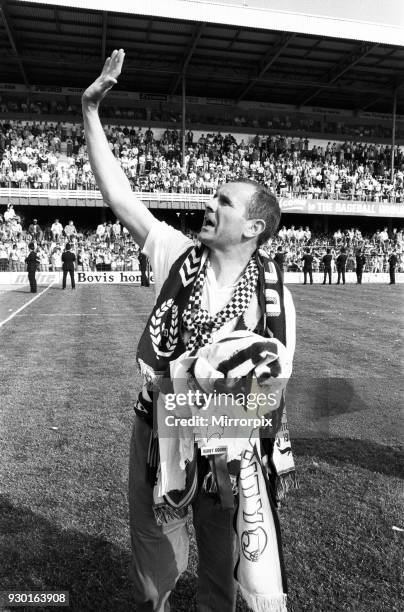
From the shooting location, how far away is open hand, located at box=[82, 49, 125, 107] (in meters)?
2.34

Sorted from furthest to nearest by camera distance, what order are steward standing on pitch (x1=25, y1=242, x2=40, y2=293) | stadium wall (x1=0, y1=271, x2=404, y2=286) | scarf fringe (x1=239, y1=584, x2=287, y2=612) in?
stadium wall (x1=0, y1=271, x2=404, y2=286)
steward standing on pitch (x1=25, y1=242, x2=40, y2=293)
scarf fringe (x1=239, y1=584, x2=287, y2=612)

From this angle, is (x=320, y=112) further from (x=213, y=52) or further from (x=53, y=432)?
(x=53, y=432)

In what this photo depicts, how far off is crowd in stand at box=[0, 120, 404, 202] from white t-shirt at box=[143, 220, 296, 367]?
103 ft

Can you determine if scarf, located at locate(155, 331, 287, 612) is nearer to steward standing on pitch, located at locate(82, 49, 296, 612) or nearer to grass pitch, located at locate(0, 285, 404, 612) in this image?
steward standing on pitch, located at locate(82, 49, 296, 612)

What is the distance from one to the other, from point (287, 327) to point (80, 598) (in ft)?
6.20

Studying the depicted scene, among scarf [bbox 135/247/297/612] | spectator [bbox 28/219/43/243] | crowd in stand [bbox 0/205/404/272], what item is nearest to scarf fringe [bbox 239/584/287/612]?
scarf [bbox 135/247/297/612]

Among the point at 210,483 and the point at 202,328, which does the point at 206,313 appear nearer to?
the point at 202,328

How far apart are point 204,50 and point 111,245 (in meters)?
13.3

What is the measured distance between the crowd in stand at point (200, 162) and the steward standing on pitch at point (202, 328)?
31.4m

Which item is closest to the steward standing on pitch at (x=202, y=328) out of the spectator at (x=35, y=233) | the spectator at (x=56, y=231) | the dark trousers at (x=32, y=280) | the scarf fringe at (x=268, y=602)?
the scarf fringe at (x=268, y=602)

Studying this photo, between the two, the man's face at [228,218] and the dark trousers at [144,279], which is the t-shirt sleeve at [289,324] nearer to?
the man's face at [228,218]

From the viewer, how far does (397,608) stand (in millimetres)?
2875

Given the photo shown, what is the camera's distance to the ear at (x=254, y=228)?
2.31 meters

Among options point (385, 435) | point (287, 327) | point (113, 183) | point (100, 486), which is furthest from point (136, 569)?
point (385, 435)
